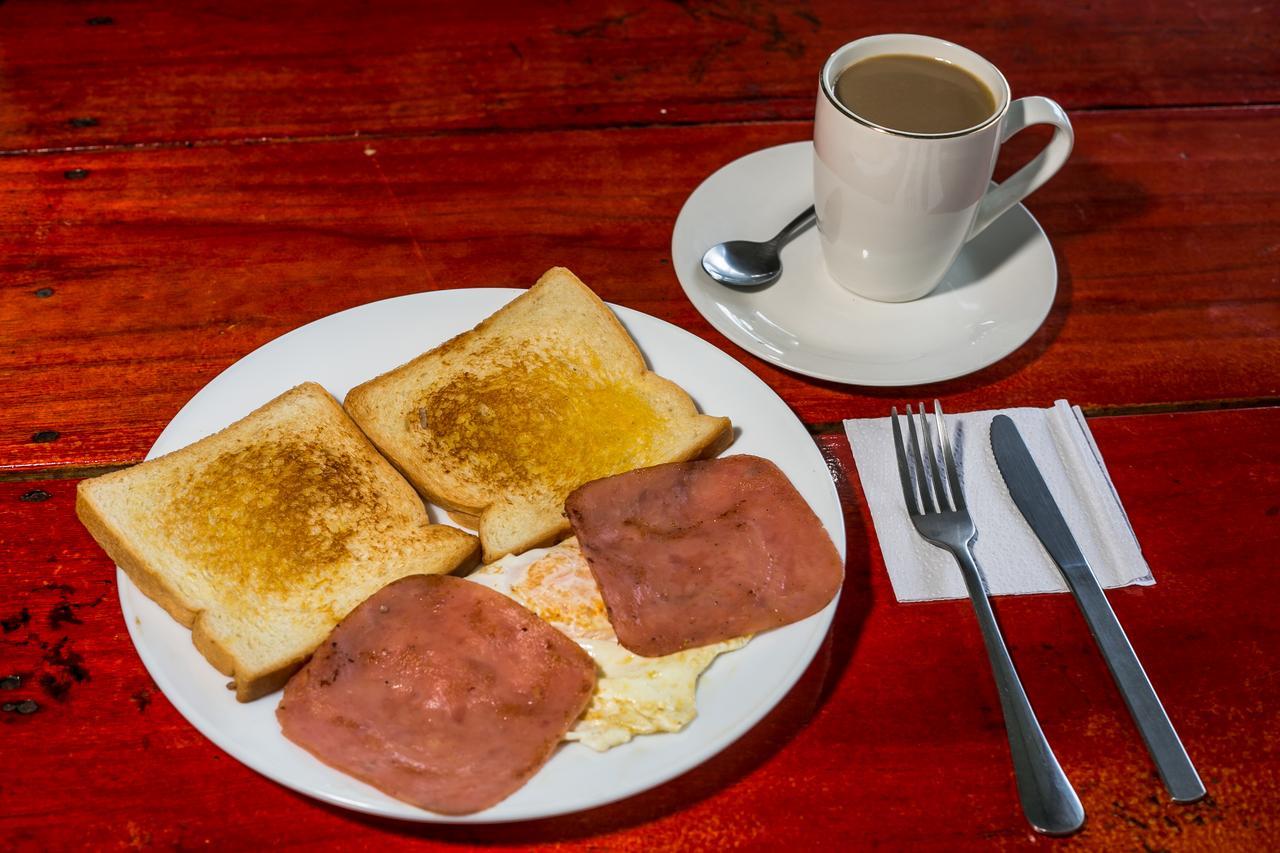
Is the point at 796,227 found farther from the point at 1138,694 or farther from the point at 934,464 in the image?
the point at 1138,694

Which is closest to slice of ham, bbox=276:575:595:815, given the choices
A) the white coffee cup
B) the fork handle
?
the fork handle

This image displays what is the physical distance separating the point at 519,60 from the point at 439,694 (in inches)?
65.2

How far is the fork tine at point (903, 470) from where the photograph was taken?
1.52m

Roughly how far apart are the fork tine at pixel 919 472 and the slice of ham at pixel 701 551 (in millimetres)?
246

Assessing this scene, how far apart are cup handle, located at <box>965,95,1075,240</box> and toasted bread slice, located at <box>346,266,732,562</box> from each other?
68 centimetres

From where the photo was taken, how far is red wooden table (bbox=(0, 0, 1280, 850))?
125cm

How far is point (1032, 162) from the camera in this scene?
1784mm

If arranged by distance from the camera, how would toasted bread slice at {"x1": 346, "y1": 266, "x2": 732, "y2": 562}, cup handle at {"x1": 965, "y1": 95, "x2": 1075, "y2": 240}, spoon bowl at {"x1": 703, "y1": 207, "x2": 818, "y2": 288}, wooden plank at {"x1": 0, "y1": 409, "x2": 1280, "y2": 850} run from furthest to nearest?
spoon bowl at {"x1": 703, "y1": 207, "x2": 818, "y2": 288} → cup handle at {"x1": 965, "y1": 95, "x2": 1075, "y2": 240} → toasted bread slice at {"x1": 346, "y1": 266, "x2": 732, "y2": 562} → wooden plank at {"x1": 0, "y1": 409, "x2": 1280, "y2": 850}

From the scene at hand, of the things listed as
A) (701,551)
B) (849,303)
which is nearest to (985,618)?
(701,551)

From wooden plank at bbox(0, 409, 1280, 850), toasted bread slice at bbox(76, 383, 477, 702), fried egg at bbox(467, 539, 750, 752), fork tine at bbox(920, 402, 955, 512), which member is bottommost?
wooden plank at bbox(0, 409, 1280, 850)

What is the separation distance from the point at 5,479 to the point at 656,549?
1.01 meters

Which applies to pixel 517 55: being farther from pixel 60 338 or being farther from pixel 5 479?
pixel 5 479

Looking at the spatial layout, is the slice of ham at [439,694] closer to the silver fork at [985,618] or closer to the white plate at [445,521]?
the white plate at [445,521]

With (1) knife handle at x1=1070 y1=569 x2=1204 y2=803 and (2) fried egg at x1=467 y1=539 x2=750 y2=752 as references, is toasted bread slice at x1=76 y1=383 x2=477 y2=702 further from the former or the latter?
(1) knife handle at x1=1070 y1=569 x2=1204 y2=803
